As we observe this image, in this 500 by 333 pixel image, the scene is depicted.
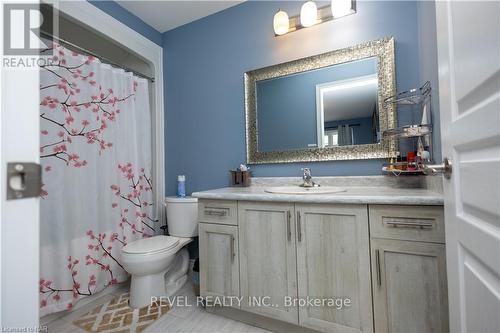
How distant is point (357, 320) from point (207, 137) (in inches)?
68.7

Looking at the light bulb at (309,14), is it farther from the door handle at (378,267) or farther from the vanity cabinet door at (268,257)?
the door handle at (378,267)

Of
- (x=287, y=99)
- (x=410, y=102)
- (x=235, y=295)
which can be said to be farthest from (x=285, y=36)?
(x=235, y=295)

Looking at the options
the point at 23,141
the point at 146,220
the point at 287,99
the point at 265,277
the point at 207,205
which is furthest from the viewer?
the point at 146,220

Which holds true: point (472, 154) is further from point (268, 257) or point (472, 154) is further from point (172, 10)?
point (172, 10)

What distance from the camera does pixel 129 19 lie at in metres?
2.18

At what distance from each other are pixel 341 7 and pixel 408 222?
145cm

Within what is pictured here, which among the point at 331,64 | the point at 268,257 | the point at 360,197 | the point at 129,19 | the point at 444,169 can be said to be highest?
the point at 129,19

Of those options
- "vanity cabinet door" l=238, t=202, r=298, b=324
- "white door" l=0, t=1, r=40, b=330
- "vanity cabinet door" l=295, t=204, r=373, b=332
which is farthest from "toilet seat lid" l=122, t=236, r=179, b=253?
"white door" l=0, t=1, r=40, b=330

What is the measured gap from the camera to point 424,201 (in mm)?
1032

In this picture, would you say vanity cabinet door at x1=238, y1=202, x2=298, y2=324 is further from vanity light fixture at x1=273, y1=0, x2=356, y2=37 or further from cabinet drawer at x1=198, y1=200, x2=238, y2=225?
vanity light fixture at x1=273, y1=0, x2=356, y2=37

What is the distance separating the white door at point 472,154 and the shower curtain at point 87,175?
6.74ft

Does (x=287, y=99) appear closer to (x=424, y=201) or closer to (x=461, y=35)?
(x=424, y=201)

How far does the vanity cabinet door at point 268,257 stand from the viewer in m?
1.32

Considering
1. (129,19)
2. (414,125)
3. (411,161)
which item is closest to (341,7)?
(414,125)
